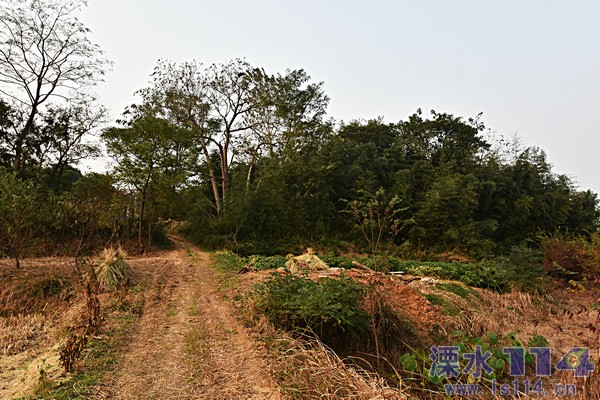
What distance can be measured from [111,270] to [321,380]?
5.26m

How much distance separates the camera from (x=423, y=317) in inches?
218

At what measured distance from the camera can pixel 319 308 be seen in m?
3.88

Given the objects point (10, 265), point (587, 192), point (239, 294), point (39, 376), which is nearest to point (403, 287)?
point (239, 294)

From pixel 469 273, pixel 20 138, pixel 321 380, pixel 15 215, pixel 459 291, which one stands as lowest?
pixel 459 291

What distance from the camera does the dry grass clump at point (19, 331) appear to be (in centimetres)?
380

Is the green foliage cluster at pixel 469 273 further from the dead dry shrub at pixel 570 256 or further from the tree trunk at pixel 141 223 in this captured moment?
the tree trunk at pixel 141 223

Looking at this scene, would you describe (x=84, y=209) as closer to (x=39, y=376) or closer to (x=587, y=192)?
(x=39, y=376)

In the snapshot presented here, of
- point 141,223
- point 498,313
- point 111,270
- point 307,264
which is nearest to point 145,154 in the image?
point 141,223

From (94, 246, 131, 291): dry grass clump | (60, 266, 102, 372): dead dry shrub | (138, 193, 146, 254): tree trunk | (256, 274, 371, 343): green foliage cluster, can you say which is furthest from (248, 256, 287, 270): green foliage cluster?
(60, 266, 102, 372): dead dry shrub

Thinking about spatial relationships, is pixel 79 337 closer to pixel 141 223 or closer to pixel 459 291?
pixel 459 291

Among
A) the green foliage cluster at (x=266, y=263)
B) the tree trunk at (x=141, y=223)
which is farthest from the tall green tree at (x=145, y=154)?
the green foliage cluster at (x=266, y=263)

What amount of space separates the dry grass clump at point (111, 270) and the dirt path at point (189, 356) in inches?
30.0

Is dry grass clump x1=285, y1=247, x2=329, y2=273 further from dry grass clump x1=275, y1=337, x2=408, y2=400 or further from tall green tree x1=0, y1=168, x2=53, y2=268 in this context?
tall green tree x1=0, y1=168, x2=53, y2=268

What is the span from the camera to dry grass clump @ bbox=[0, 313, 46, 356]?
12.5 ft
